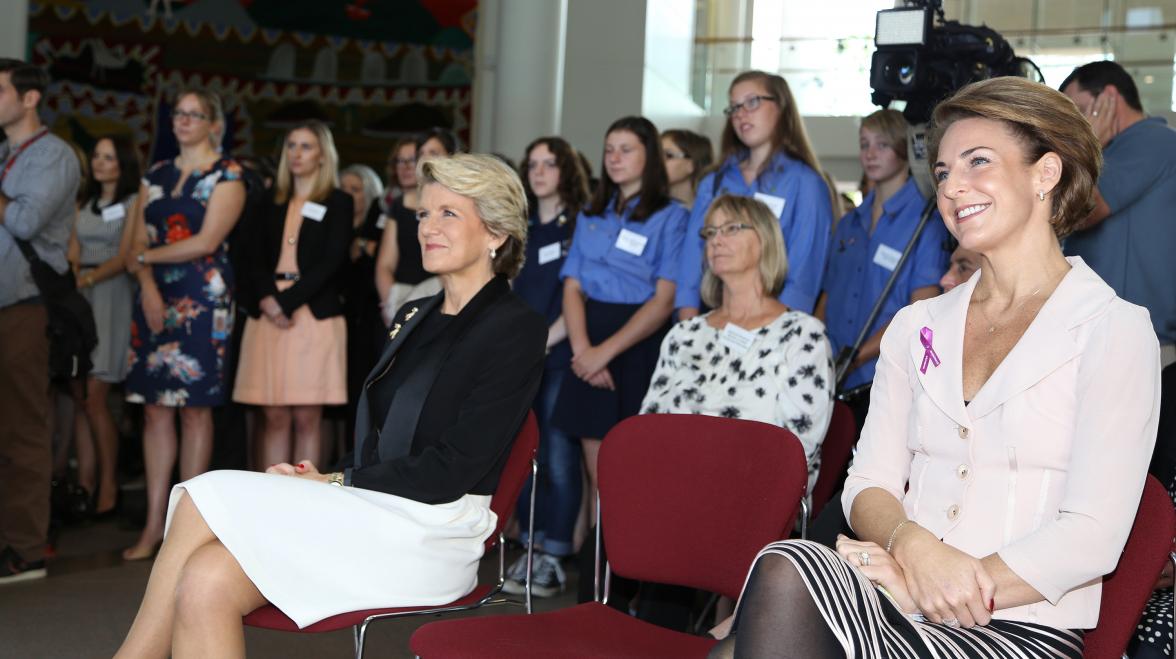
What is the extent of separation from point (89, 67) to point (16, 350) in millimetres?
7626

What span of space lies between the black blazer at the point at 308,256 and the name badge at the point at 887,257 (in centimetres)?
218

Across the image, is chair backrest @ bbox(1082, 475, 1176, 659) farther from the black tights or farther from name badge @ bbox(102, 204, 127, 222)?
name badge @ bbox(102, 204, 127, 222)

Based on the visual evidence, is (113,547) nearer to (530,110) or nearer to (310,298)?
(310,298)

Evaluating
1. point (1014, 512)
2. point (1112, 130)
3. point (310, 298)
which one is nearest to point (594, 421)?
point (310, 298)

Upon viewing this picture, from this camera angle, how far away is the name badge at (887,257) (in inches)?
158

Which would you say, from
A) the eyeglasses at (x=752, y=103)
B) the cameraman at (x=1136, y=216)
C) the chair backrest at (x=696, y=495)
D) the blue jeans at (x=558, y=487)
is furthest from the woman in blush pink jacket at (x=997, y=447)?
the blue jeans at (x=558, y=487)

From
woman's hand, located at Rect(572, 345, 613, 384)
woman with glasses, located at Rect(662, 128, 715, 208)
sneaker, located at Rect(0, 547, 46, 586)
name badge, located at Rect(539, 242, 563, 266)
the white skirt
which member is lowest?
sneaker, located at Rect(0, 547, 46, 586)

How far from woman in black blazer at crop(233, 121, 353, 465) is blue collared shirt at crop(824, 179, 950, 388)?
2014mm

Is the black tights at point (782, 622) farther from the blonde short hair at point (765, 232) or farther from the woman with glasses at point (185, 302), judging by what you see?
the woman with glasses at point (185, 302)

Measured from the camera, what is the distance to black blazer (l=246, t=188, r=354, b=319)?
479 centimetres

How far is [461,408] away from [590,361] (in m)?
1.60

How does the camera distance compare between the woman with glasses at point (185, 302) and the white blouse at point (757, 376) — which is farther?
the woman with glasses at point (185, 302)

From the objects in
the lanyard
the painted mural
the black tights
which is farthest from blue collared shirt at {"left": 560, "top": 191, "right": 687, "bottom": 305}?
the painted mural

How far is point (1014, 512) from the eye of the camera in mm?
1817
